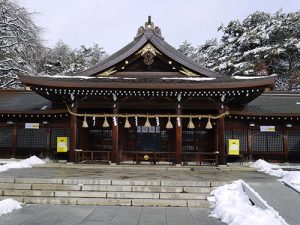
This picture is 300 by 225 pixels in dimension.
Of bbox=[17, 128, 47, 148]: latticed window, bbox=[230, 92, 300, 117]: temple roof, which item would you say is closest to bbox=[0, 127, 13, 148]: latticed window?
bbox=[17, 128, 47, 148]: latticed window

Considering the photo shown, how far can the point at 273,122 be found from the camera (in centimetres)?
1844

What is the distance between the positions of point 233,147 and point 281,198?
9119mm

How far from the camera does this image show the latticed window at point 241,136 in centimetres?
1825

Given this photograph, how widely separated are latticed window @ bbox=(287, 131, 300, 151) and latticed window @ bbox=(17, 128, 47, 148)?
14975 mm

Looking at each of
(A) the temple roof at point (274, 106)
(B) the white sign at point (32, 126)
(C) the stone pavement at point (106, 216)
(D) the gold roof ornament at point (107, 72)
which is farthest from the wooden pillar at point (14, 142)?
(A) the temple roof at point (274, 106)

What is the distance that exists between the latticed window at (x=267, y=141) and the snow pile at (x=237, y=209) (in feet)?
27.4

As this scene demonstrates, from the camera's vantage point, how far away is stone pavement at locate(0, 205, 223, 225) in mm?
7509

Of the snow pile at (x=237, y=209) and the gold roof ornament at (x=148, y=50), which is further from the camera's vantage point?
the gold roof ornament at (x=148, y=50)

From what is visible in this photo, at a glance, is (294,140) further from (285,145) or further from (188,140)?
(188,140)

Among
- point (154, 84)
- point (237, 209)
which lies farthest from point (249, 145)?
point (237, 209)

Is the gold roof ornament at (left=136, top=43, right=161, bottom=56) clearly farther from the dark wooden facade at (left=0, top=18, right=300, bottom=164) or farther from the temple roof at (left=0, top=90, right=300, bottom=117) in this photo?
the temple roof at (left=0, top=90, right=300, bottom=117)

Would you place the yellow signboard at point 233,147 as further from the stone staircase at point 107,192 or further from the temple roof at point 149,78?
the stone staircase at point 107,192

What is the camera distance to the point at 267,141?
1839 centimetres

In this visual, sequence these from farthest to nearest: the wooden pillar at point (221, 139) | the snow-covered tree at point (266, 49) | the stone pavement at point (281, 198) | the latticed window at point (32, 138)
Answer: the snow-covered tree at point (266, 49), the latticed window at point (32, 138), the wooden pillar at point (221, 139), the stone pavement at point (281, 198)
